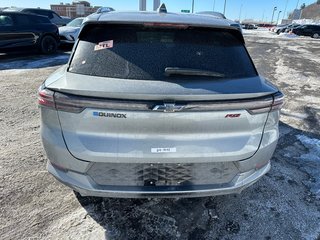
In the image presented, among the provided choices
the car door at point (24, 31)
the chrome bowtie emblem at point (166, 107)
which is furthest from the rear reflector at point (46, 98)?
the car door at point (24, 31)

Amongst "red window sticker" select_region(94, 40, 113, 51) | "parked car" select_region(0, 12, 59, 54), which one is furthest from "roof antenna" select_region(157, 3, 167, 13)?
"parked car" select_region(0, 12, 59, 54)

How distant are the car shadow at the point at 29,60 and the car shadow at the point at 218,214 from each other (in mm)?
8165

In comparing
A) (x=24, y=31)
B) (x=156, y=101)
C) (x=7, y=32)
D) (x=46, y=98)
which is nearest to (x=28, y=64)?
(x=7, y=32)

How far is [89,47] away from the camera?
7.61 feet

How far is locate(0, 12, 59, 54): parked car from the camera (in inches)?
408

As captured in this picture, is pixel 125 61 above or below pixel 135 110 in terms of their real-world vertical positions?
above

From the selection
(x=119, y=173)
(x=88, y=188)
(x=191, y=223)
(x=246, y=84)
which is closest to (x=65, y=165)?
(x=88, y=188)

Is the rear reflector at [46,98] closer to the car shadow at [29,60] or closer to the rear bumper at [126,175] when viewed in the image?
the rear bumper at [126,175]

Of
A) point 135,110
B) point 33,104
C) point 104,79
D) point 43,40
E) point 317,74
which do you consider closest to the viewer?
point 135,110

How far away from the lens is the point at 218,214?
2.69 meters

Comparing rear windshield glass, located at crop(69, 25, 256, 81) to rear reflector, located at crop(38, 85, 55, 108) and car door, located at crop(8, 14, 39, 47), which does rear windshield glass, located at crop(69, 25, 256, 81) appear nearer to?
rear reflector, located at crop(38, 85, 55, 108)

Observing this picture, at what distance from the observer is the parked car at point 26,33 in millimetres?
10359

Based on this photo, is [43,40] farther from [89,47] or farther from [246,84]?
[246,84]

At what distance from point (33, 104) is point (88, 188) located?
4.14 m
